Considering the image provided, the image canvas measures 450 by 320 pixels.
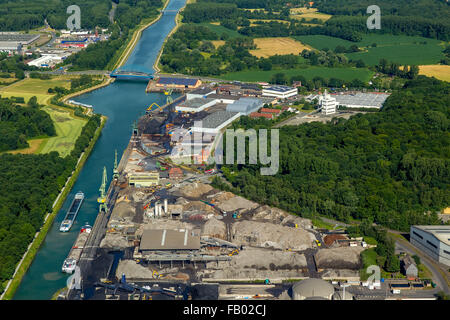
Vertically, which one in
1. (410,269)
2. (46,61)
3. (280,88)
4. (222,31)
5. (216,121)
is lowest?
(410,269)

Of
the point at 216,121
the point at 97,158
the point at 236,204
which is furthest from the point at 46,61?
the point at 236,204

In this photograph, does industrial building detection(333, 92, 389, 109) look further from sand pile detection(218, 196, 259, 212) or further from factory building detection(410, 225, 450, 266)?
factory building detection(410, 225, 450, 266)

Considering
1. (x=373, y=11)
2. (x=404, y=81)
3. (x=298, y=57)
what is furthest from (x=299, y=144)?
(x=373, y=11)

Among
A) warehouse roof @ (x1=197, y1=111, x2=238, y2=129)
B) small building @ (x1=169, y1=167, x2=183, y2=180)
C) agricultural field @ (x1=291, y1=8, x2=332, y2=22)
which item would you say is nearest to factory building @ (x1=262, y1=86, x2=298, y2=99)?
warehouse roof @ (x1=197, y1=111, x2=238, y2=129)

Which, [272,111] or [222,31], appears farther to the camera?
[222,31]

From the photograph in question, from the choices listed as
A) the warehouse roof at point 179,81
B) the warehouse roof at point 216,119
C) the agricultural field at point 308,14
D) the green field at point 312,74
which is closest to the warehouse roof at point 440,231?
the warehouse roof at point 216,119

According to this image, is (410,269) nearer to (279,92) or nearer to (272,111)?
(272,111)

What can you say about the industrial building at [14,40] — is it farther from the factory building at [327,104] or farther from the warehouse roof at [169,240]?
the warehouse roof at [169,240]

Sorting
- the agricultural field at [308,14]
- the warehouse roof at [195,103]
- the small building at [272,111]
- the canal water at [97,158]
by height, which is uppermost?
the agricultural field at [308,14]
